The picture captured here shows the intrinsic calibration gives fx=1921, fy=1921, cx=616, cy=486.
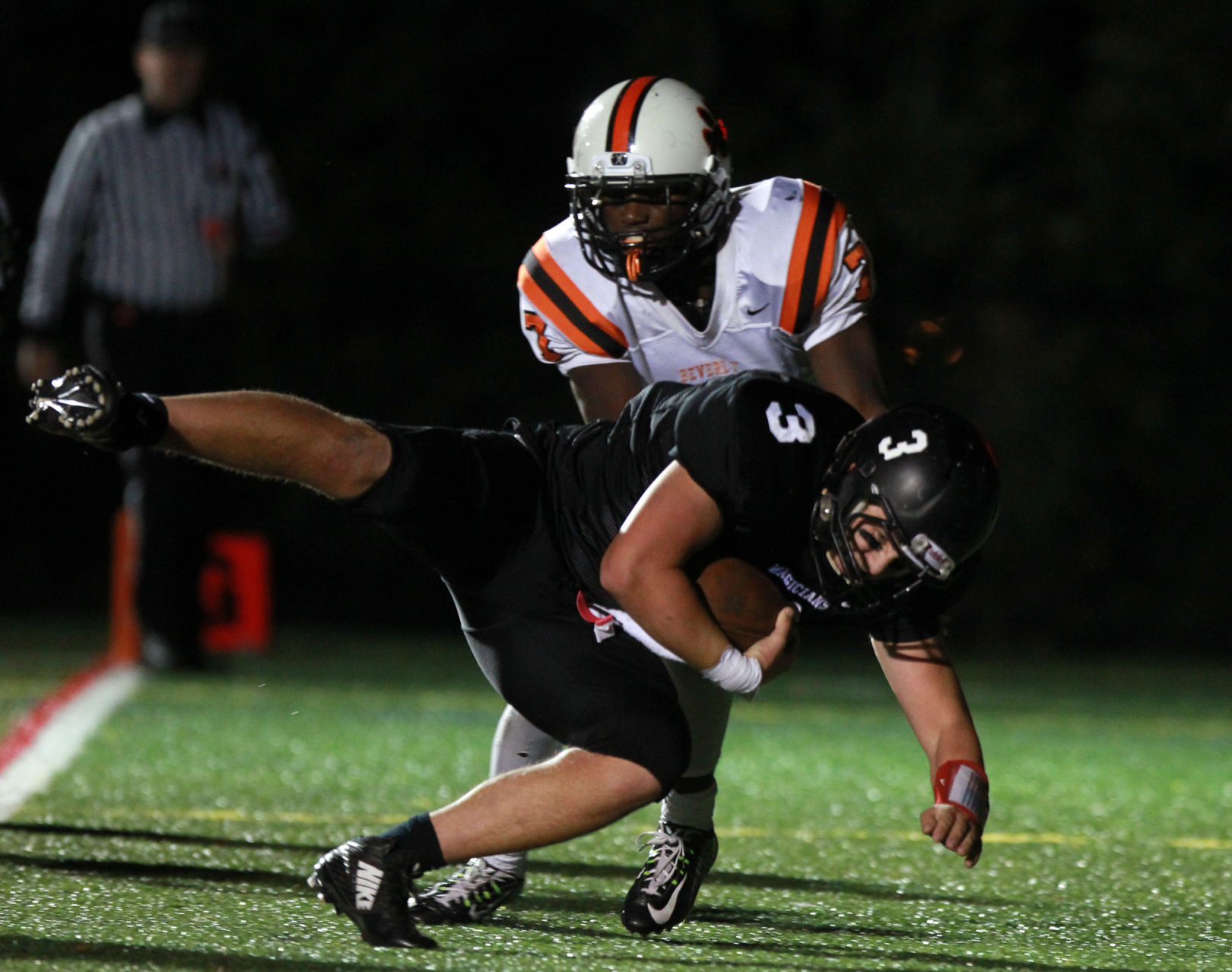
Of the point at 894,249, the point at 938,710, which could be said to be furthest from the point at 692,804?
the point at 894,249

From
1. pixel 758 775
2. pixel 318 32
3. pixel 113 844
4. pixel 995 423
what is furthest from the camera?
pixel 318 32

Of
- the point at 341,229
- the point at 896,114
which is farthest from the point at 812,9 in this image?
the point at 341,229

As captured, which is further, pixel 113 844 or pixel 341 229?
pixel 341 229

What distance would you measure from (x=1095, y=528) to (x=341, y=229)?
4.26 metres

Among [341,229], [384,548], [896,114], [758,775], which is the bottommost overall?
[384,548]

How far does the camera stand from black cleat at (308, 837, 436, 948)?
2.49 m

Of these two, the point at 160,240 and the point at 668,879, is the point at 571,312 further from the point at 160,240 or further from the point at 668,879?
the point at 160,240

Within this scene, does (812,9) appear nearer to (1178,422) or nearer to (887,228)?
(887,228)

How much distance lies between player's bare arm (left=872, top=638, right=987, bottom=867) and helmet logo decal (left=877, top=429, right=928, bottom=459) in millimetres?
321

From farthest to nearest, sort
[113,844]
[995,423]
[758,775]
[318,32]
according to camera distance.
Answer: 1. [318,32]
2. [995,423]
3. [758,775]
4. [113,844]

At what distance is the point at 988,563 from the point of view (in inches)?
389

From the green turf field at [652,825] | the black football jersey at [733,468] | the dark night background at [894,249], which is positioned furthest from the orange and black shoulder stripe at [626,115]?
the dark night background at [894,249]

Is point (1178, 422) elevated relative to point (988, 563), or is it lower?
elevated

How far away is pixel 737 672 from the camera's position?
2.51 m
